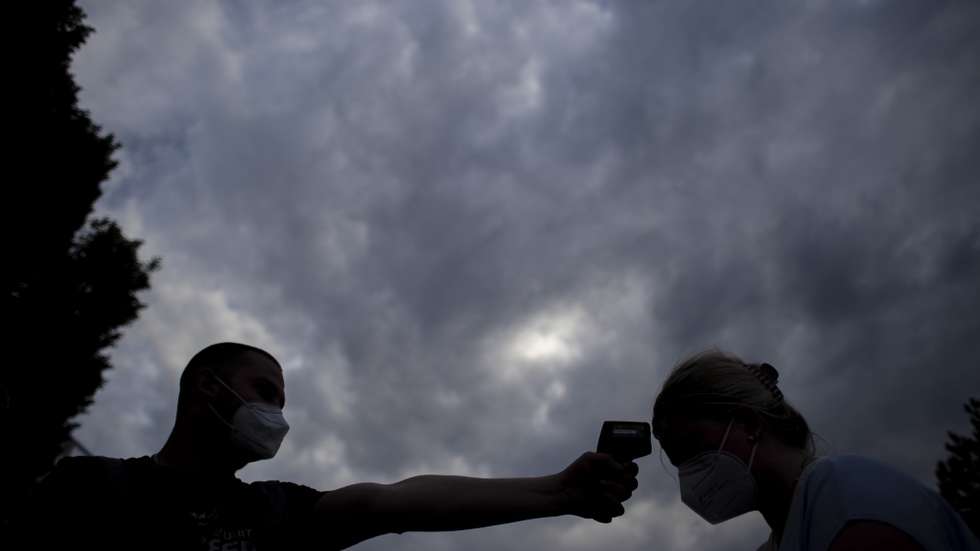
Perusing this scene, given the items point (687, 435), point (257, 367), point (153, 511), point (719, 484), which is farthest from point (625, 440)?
point (153, 511)

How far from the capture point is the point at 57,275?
12.7 m

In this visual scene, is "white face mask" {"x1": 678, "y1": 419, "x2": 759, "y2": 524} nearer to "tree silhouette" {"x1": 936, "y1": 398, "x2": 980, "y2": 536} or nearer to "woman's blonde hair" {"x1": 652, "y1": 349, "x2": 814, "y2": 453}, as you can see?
"woman's blonde hair" {"x1": 652, "y1": 349, "x2": 814, "y2": 453}

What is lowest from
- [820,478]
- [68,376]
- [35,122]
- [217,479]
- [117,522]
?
[117,522]

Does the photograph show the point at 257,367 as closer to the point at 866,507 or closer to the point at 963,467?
the point at 866,507

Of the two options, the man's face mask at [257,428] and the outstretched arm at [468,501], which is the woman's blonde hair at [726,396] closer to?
the outstretched arm at [468,501]

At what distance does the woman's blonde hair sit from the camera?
9.93 feet

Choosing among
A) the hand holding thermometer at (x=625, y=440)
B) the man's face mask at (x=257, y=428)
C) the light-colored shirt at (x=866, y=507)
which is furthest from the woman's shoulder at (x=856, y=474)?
the man's face mask at (x=257, y=428)

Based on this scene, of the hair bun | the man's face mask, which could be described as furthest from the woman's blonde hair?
the man's face mask

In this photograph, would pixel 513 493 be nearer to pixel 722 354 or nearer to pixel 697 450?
pixel 697 450

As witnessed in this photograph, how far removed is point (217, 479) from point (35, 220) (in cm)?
1156

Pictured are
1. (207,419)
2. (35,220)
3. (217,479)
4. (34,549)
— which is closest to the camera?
(34,549)

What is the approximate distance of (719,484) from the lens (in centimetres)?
306

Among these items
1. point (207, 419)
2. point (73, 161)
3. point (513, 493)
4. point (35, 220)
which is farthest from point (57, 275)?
point (513, 493)

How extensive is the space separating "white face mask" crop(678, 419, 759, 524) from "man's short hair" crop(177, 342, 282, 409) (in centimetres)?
245
